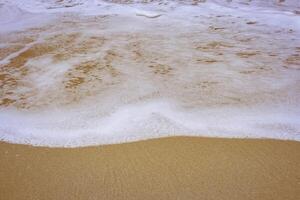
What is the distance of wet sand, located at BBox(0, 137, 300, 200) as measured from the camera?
1.75 meters

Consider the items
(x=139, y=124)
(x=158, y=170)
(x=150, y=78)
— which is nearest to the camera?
(x=158, y=170)

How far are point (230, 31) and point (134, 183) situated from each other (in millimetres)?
3595

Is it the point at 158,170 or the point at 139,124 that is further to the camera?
the point at 139,124

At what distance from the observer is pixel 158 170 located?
6.27 ft

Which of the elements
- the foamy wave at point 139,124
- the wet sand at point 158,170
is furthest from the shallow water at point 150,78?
the wet sand at point 158,170

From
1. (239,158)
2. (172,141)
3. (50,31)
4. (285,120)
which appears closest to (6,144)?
(172,141)

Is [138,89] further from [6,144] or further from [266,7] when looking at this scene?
[266,7]

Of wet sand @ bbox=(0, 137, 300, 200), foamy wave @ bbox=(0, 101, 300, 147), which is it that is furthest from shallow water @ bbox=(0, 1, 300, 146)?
wet sand @ bbox=(0, 137, 300, 200)

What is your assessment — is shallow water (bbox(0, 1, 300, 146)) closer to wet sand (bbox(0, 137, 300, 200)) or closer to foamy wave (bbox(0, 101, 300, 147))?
foamy wave (bbox(0, 101, 300, 147))

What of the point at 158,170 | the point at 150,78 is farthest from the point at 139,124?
the point at 150,78

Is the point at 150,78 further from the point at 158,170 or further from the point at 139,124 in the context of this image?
the point at 158,170

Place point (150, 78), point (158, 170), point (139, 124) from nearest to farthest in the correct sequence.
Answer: point (158, 170)
point (139, 124)
point (150, 78)

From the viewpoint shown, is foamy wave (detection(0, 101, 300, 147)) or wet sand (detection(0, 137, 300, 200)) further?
foamy wave (detection(0, 101, 300, 147))

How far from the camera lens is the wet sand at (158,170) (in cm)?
175
